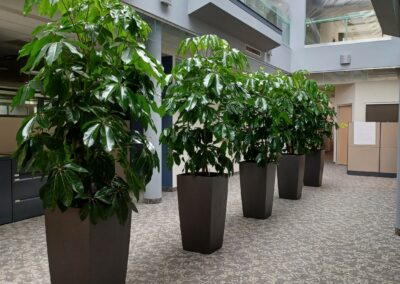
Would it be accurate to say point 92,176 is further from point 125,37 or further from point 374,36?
point 374,36

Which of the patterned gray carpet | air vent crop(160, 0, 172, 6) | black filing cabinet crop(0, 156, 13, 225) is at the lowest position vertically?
the patterned gray carpet

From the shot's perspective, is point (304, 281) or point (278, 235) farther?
point (278, 235)

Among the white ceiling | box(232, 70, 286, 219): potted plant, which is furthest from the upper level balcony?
the white ceiling

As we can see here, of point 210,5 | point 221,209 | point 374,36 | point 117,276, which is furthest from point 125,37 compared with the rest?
point 374,36

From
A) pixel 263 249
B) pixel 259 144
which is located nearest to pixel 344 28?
pixel 259 144

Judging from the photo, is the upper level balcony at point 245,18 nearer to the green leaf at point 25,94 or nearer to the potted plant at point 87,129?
the potted plant at point 87,129

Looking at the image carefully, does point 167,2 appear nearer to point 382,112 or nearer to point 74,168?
point 74,168

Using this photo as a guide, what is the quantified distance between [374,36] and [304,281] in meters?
9.77

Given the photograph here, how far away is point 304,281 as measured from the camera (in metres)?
3.09

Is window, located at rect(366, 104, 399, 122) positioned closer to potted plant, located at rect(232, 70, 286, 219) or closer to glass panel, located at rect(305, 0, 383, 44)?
glass panel, located at rect(305, 0, 383, 44)

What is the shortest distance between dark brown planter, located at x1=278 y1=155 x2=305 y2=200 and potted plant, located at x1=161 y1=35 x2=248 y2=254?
2.86 metres

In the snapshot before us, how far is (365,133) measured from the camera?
32.4ft

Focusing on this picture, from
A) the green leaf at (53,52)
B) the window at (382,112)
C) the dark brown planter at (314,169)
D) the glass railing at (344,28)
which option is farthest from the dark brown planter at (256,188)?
the glass railing at (344,28)

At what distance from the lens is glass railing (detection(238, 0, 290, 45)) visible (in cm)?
872
